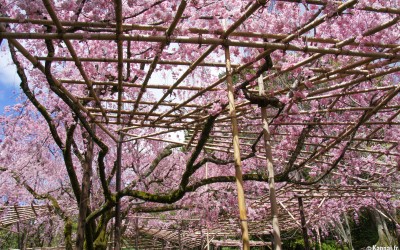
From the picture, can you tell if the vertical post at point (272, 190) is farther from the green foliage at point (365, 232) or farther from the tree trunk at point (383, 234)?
the green foliage at point (365, 232)

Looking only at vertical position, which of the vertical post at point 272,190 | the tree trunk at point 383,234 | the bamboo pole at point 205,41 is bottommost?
the tree trunk at point 383,234

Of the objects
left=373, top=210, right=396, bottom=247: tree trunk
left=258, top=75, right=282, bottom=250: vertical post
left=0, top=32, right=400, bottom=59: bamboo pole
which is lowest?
left=373, top=210, right=396, bottom=247: tree trunk

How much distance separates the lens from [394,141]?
5152 millimetres

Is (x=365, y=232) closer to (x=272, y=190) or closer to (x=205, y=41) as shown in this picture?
(x=272, y=190)

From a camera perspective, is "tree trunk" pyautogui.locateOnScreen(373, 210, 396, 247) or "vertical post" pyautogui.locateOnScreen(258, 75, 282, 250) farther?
"tree trunk" pyautogui.locateOnScreen(373, 210, 396, 247)

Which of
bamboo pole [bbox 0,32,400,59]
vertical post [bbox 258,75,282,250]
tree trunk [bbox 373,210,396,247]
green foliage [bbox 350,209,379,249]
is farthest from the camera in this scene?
green foliage [bbox 350,209,379,249]

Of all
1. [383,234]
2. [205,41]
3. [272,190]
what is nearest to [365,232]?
[383,234]

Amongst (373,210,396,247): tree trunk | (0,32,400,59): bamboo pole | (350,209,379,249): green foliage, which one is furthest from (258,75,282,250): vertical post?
(350,209,379,249): green foliage

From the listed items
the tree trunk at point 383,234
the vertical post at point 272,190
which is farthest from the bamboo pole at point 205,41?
the tree trunk at point 383,234

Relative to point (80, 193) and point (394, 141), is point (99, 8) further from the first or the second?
point (394, 141)

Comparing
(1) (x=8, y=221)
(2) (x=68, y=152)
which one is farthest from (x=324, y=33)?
(1) (x=8, y=221)

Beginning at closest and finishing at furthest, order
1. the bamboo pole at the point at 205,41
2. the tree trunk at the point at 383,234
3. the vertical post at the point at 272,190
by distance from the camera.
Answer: the bamboo pole at the point at 205,41
the vertical post at the point at 272,190
the tree trunk at the point at 383,234

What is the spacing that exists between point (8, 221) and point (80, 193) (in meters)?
5.37

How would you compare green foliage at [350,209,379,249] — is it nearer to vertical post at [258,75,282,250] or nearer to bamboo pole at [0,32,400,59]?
vertical post at [258,75,282,250]
